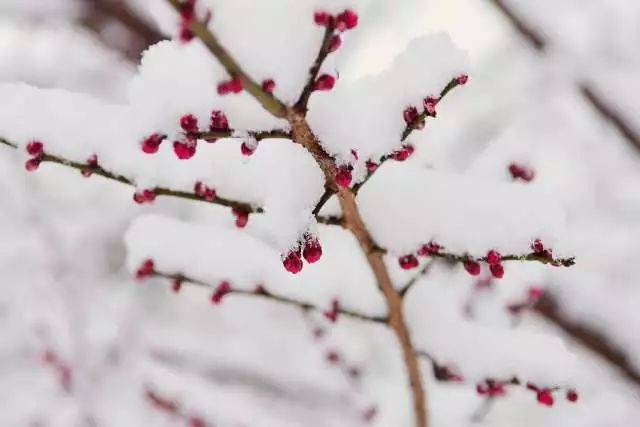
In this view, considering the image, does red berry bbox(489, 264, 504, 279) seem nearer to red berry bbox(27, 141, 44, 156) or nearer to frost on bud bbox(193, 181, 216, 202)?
frost on bud bbox(193, 181, 216, 202)

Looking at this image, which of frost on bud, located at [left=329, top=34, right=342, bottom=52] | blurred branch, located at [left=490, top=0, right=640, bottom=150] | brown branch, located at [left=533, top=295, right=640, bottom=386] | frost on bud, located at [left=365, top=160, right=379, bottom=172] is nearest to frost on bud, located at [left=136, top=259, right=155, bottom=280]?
frost on bud, located at [left=365, top=160, right=379, bottom=172]

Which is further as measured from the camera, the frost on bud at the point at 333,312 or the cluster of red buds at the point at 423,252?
the frost on bud at the point at 333,312

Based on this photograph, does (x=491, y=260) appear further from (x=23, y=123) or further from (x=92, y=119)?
(x=23, y=123)

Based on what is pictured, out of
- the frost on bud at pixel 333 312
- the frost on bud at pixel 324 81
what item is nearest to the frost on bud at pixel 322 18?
the frost on bud at pixel 324 81

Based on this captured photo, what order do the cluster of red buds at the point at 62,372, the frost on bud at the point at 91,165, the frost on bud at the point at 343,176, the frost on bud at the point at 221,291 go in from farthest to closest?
the cluster of red buds at the point at 62,372
the frost on bud at the point at 221,291
the frost on bud at the point at 91,165
the frost on bud at the point at 343,176

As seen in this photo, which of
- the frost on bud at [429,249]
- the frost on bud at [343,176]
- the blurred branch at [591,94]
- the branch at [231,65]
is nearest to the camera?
the branch at [231,65]

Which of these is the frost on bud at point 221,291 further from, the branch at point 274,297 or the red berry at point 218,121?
the red berry at point 218,121
